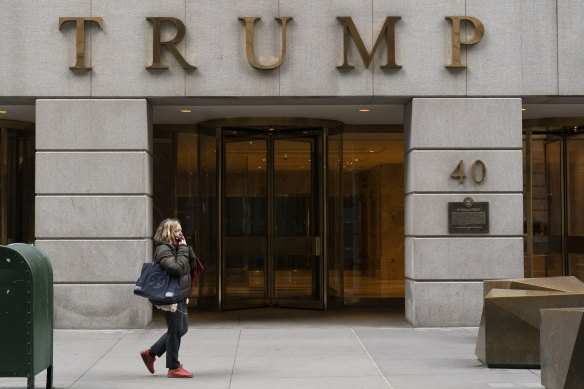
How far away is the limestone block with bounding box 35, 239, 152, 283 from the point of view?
11539 mm

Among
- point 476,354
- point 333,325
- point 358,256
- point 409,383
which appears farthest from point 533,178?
point 409,383

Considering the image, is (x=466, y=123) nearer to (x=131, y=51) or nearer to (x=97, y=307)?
(x=131, y=51)

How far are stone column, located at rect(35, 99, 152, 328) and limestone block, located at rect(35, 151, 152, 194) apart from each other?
2 cm

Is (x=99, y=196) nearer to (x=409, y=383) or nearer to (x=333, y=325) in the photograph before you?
(x=333, y=325)

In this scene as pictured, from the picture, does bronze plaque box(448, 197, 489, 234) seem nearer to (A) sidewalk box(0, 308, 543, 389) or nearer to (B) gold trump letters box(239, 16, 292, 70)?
(A) sidewalk box(0, 308, 543, 389)

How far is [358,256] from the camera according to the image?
581 inches

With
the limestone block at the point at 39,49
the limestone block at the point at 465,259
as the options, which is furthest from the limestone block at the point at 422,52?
the limestone block at the point at 39,49

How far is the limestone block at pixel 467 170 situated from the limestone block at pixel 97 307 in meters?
4.60

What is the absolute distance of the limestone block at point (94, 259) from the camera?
11539 millimetres

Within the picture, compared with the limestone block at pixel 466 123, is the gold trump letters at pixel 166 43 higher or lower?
higher

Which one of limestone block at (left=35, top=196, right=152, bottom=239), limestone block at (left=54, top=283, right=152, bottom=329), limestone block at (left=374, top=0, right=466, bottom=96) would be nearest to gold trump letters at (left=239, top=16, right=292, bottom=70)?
limestone block at (left=374, top=0, right=466, bottom=96)

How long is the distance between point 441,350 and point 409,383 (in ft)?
6.80

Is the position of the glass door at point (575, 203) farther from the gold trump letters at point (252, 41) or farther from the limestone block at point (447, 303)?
the gold trump letters at point (252, 41)

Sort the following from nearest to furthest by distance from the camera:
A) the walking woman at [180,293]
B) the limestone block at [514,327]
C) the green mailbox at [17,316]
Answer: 1. the green mailbox at [17,316]
2. the walking woman at [180,293]
3. the limestone block at [514,327]
